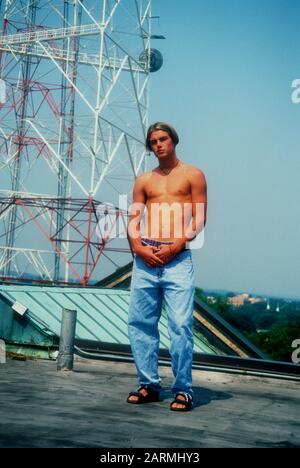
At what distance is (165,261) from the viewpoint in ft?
11.5

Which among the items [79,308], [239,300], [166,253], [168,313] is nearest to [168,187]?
[166,253]

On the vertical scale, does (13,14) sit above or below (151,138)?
above

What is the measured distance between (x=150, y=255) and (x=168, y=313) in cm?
37

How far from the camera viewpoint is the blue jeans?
3.42m

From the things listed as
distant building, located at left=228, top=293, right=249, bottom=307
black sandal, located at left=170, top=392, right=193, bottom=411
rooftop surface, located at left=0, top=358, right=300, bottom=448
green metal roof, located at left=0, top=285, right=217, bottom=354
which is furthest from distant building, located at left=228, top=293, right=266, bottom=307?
black sandal, located at left=170, top=392, right=193, bottom=411

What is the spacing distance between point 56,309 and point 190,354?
133 inches

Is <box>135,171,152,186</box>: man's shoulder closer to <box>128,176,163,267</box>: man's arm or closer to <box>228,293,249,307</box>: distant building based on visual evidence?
<box>128,176,163,267</box>: man's arm

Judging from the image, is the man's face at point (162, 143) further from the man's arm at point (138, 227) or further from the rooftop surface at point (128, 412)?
the rooftop surface at point (128, 412)

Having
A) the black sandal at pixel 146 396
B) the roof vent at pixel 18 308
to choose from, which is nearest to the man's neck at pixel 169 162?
the black sandal at pixel 146 396

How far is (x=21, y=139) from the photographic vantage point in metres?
28.0

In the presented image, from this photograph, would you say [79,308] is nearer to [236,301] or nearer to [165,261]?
[165,261]

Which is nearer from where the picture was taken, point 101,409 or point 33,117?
point 101,409

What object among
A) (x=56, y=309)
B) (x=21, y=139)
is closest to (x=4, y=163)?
(x=21, y=139)

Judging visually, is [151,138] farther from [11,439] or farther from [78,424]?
[11,439]
